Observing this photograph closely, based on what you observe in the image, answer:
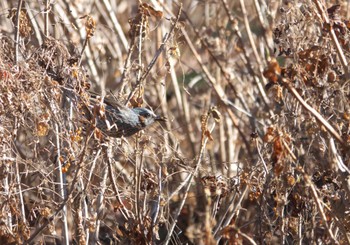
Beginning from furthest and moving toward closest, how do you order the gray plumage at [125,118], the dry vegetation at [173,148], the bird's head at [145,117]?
the bird's head at [145,117] → the gray plumage at [125,118] → the dry vegetation at [173,148]

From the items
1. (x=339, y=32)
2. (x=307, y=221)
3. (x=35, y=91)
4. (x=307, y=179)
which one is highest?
(x=35, y=91)

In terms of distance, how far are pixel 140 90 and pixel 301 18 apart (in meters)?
0.96

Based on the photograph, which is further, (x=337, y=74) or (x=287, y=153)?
(x=337, y=74)

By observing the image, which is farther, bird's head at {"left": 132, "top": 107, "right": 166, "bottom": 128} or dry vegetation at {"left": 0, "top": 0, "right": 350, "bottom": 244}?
bird's head at {"left": 132, "top": 107, "right": 166, "bottom": 128}

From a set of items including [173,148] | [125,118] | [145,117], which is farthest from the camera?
[145,117]

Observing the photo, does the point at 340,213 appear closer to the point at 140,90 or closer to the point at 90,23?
the point at 140,90

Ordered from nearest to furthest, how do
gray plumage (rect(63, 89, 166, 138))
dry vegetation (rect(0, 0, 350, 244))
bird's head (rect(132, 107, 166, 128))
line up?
dry vegetation (rect(0, 0, 350, 244)) → gray plumage (rect(63, 89, 166, 138)) → bird's head (rect(132, 107, 166, 128))

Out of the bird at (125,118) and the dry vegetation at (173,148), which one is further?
the bird at (125,118)

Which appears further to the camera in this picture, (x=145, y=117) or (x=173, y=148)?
(x=145, y=117)

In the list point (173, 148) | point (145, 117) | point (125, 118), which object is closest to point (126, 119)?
point (125, 118)

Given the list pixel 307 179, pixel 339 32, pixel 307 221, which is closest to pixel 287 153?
pixel 307 179

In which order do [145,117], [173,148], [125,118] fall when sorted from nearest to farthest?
[173,148], [125,118], [145,117]

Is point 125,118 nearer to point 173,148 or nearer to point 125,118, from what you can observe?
point 125,118

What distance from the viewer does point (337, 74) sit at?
4086 millimetres
